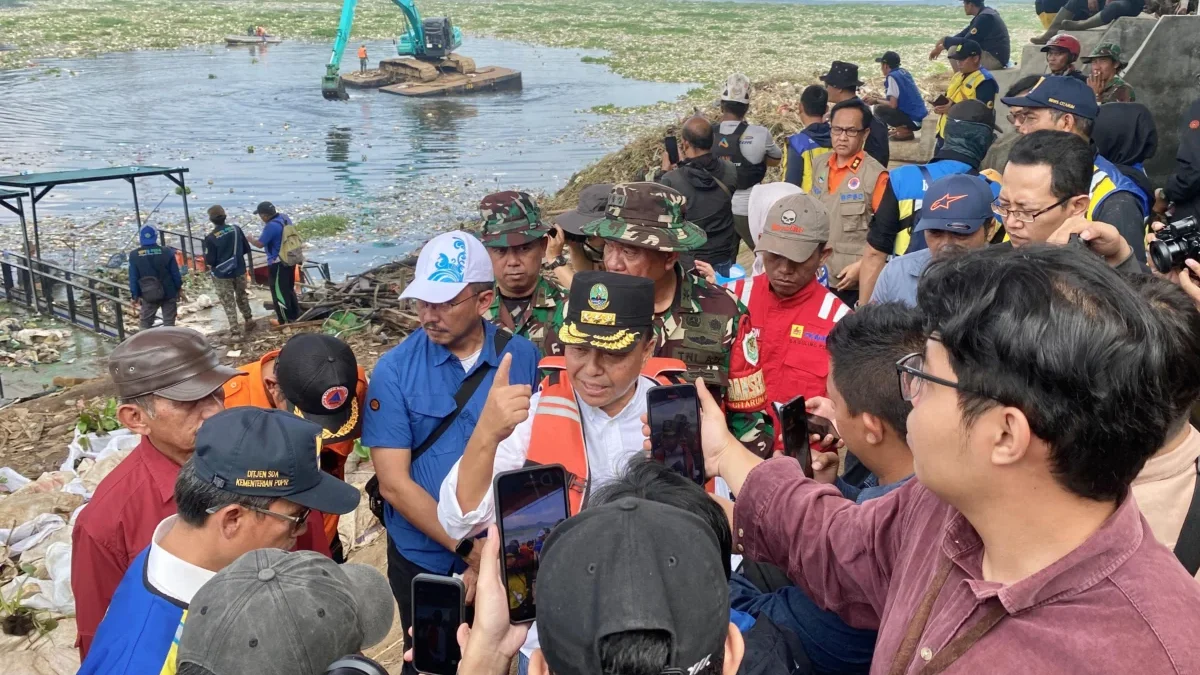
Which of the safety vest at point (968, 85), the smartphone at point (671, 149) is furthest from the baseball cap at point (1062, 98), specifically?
the safety vest at point (968, 85)

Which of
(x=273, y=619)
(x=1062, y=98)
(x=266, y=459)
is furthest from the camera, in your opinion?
(x=1062, y=98)

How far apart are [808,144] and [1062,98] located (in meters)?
2.25

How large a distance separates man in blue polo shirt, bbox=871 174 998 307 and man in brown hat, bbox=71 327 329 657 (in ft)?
8.29

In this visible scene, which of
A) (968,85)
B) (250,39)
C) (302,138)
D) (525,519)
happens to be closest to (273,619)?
(525,519)

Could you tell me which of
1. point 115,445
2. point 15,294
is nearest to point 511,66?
point 15,294

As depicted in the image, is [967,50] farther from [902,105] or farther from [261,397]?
[261,397]

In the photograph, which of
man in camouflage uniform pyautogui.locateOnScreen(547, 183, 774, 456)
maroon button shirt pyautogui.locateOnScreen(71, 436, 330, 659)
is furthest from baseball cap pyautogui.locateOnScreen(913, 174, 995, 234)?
maroon button shirt pyautogui.locateOnScreen(71, 436, 330, 659)

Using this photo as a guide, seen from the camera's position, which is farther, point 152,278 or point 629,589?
point 152,278

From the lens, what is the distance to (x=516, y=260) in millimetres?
3924

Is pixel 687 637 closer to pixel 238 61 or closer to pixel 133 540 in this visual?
pixel 133 540

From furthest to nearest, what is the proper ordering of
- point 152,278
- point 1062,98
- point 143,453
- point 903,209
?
point 152,278, point 903,209, point 1062,98, point 143,453

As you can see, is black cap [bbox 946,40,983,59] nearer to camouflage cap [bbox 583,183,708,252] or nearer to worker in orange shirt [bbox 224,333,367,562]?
camouflage cap [bbox 583,183,708,252]

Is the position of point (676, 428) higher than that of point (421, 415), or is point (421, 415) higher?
point (676, 428)

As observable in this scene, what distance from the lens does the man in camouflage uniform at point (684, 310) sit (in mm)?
3088
